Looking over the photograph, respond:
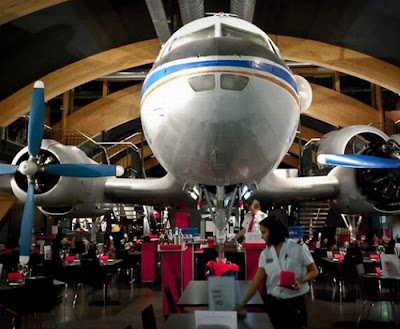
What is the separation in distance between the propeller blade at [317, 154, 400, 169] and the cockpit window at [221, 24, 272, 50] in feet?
8.01

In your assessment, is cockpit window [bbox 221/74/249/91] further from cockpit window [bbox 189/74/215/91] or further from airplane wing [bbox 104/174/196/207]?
airplane wing [bbox 104/174/196/207]

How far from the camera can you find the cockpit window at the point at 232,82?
4.14m

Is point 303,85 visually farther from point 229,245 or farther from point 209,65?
point 209,65

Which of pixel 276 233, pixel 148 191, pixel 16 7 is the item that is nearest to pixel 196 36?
pixel 276 233

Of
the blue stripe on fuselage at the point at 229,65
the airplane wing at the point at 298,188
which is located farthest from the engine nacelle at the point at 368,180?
the blue stripe on fuselage at the point at 229,65

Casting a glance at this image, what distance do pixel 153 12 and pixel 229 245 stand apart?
6337 millimetres

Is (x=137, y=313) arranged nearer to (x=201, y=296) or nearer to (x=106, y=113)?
(x=201, y=296)

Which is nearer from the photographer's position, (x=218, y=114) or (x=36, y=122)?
(x=218, y=114)

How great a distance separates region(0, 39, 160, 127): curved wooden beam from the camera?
42.7 feet

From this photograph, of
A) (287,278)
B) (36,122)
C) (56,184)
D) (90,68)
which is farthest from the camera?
(90,68)

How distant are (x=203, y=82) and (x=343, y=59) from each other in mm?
10410

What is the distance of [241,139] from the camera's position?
4324mm

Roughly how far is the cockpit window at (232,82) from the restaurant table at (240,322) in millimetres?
2226

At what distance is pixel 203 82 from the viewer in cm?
420
